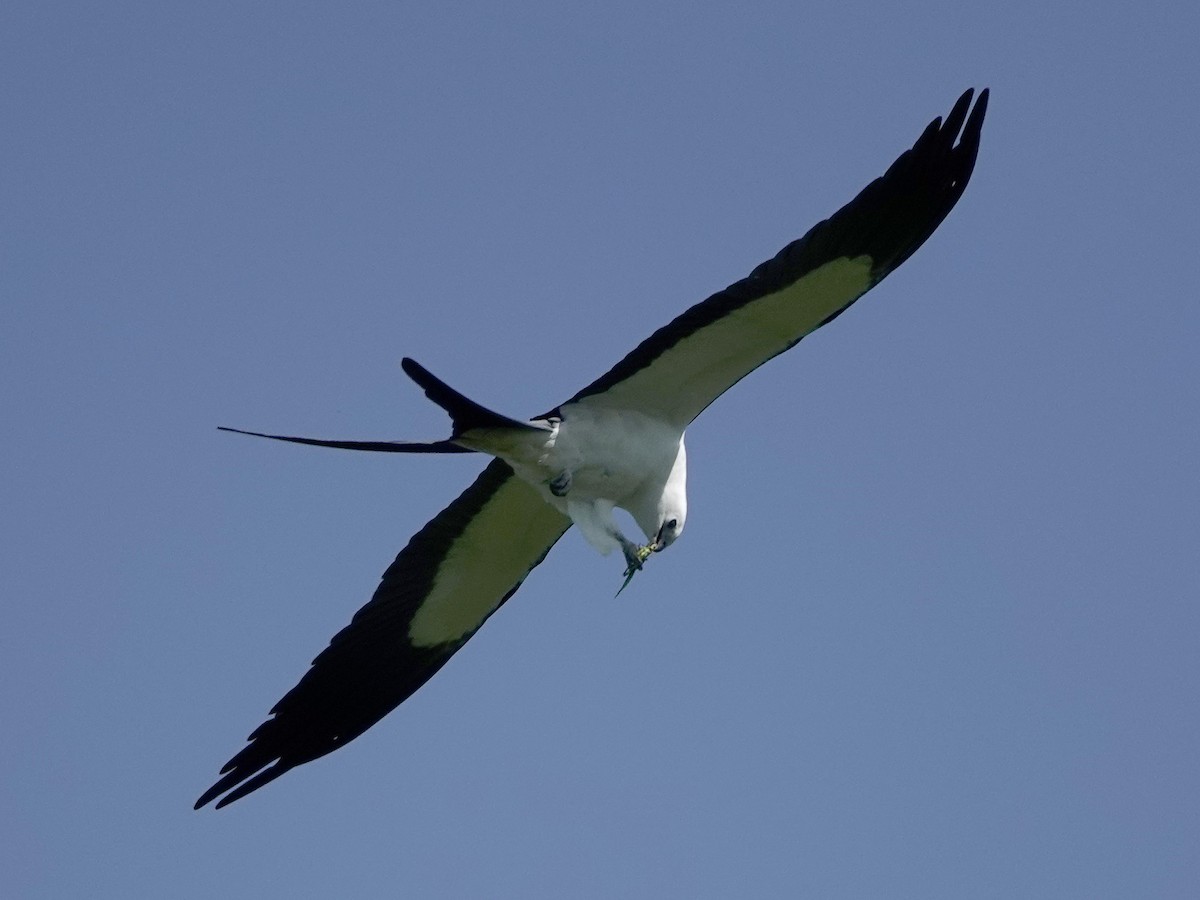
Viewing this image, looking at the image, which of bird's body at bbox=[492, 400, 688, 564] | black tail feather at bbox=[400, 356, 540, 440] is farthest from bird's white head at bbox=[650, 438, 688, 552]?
black tail feather at bbox=[400, 356, 540, 440]

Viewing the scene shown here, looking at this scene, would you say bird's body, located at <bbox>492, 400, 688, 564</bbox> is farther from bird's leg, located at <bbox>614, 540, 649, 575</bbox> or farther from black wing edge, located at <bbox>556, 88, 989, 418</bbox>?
black wing edge, located at <bbox>556, 88, 989, 418</bbox>

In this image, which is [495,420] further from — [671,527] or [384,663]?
[384,663]

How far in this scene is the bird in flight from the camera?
8.76 metres

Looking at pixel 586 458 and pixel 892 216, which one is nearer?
pixel 892 216

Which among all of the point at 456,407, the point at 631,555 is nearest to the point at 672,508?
the point at 631,555

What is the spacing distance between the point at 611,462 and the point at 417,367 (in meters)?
1.79

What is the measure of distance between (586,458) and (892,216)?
2.09 m

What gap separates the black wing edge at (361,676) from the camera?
34.4 ft

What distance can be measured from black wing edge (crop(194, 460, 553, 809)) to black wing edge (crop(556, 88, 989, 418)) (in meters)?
2.60

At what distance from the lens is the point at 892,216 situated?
878 cm

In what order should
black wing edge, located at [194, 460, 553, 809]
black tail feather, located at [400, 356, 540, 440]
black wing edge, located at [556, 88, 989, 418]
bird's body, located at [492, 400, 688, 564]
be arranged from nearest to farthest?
black tail feather, located at [400, 356, 540, 440] → black wing edge, located at [556, 88, 989, 418] → bird's body, located at [492, 400, 688, 564] → black wing edge, located at [194, 460, 553, 809]

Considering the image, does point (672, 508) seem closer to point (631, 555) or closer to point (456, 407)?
point (631, 555)

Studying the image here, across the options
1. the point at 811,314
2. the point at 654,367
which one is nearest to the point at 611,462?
the point at 654,367

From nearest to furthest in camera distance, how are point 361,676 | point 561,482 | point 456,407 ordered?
point 456,407, point 561,482, point 361,676
